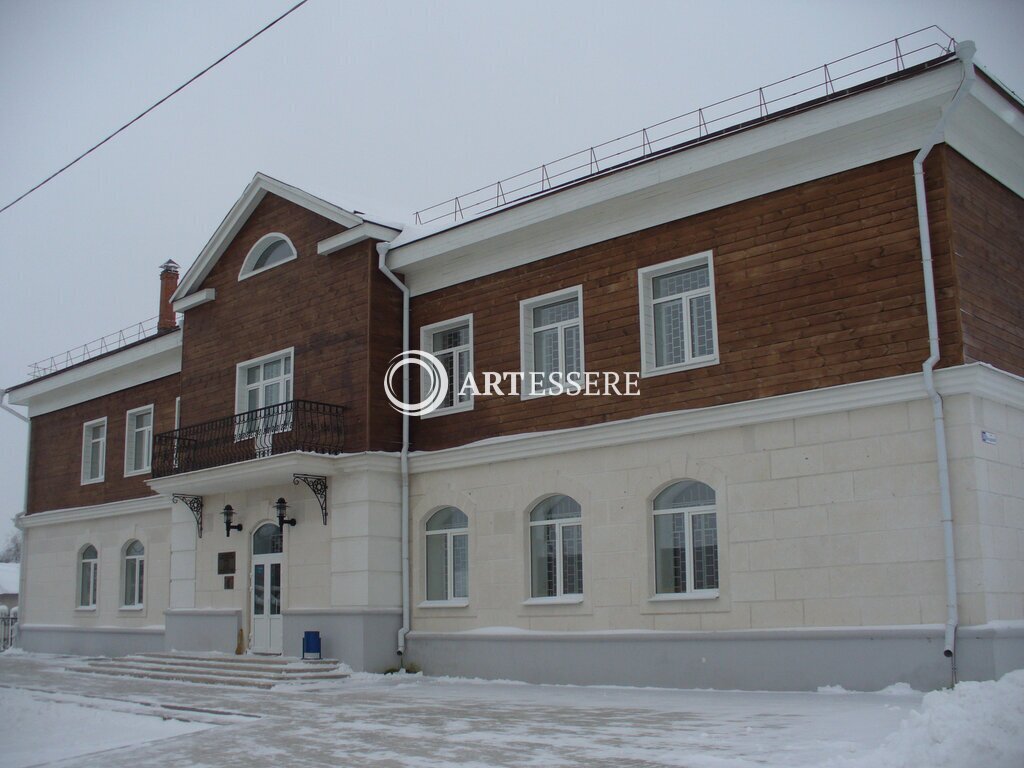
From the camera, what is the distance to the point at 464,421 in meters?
16.6

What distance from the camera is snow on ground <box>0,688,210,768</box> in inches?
369

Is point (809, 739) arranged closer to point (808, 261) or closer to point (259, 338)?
point (808, 261)

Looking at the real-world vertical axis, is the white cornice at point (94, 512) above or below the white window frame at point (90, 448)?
below

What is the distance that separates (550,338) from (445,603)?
4343mm

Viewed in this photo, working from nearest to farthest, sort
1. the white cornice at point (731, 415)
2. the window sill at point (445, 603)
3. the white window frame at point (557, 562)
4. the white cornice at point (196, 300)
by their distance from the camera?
the white cornice at point (731, 415)
the white window frame at point (557, 562)
the window sill at point (445, 603)
the white cornice at point (196, 300)

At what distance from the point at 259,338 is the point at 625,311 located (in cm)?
750

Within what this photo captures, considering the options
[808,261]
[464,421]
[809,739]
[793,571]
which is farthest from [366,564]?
[809,739]

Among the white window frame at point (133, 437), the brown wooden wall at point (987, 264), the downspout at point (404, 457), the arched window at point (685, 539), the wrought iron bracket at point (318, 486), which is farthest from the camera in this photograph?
the white window frame at point (133, 437)

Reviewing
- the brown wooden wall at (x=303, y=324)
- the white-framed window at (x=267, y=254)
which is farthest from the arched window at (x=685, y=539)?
the white-framed window at (x=267, y=254)

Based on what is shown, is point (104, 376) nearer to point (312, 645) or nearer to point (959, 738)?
point (312, 645)

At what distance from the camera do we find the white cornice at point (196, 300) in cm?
2025

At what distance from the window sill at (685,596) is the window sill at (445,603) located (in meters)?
3.43

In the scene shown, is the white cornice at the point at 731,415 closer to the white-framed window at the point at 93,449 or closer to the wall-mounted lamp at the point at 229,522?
the wall-mounted lamp at the point at 229,522

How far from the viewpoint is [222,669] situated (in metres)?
16.8
